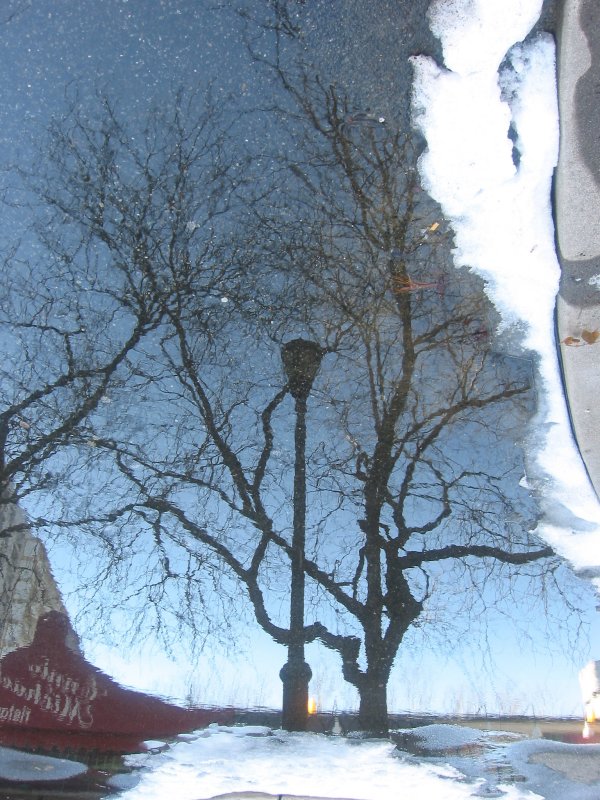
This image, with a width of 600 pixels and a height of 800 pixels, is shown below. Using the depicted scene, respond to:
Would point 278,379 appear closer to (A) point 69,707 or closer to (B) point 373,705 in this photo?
(B) point 373,705

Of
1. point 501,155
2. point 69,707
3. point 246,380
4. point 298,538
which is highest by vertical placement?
point 501,155

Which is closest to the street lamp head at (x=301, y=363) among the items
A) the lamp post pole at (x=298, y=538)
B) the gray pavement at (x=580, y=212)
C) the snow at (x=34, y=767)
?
the lamp post pole at (x=298, y=538)

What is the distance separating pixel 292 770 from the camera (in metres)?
1.45

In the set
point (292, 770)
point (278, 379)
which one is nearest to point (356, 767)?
point (292, 770)

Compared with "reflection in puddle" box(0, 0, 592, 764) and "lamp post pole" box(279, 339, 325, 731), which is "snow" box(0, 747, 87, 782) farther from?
"lamp post pole" box(279, 339, 325, 731)

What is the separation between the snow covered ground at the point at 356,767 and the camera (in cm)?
139

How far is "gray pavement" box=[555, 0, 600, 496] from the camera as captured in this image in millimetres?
1896

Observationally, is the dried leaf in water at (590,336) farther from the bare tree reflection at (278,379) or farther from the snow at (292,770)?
the snow at (292,770)

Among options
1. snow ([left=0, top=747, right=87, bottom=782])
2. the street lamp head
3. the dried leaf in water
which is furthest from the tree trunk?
the dried leaf in water

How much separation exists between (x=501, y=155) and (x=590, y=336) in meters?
0.68

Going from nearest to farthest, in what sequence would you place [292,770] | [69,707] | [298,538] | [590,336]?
[292,770] → [69,707] → [298,538] → [590,336]

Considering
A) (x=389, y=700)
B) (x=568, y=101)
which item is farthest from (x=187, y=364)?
(x=568, y=101)

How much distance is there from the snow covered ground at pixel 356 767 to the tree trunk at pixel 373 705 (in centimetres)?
4

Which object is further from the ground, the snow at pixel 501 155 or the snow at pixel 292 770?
the snow at pixel 501 155
